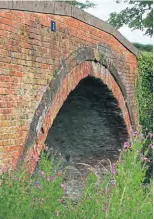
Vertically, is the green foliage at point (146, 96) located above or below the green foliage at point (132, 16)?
below

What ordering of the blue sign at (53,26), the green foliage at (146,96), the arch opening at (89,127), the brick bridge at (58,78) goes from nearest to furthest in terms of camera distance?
1. the brick bridge at (58,78)
2. the blue sign at (53,26)
3. the arch opening at (89,127)
4. the green foliage at (146,96)

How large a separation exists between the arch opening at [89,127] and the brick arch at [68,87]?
8.9 inches

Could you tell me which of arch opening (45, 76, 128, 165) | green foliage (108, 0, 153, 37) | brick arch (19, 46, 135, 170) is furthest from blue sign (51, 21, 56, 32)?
green foliage (108, 0, 153, 37)

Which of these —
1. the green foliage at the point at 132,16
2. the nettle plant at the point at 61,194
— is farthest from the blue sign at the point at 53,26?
the green foliage at the point at 132,16

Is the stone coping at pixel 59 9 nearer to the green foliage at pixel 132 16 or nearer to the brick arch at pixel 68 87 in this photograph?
the brick arch at pixel 68 87

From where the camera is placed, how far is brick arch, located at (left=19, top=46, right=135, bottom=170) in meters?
6.26

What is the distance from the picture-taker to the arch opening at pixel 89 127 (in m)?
9.97

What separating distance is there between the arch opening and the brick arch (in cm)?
23

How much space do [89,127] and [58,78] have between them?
3.82m

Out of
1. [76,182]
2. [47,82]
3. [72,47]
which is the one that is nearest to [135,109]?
[76,182]

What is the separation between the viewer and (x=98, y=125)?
10852mm

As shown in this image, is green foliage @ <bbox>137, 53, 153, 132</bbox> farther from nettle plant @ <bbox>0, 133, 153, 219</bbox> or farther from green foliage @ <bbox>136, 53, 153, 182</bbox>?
nettle plant @ <bbox>0, 133, 153, 219</bbox>

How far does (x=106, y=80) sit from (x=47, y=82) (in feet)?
9.22

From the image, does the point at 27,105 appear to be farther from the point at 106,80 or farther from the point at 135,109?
the point at 135,109
